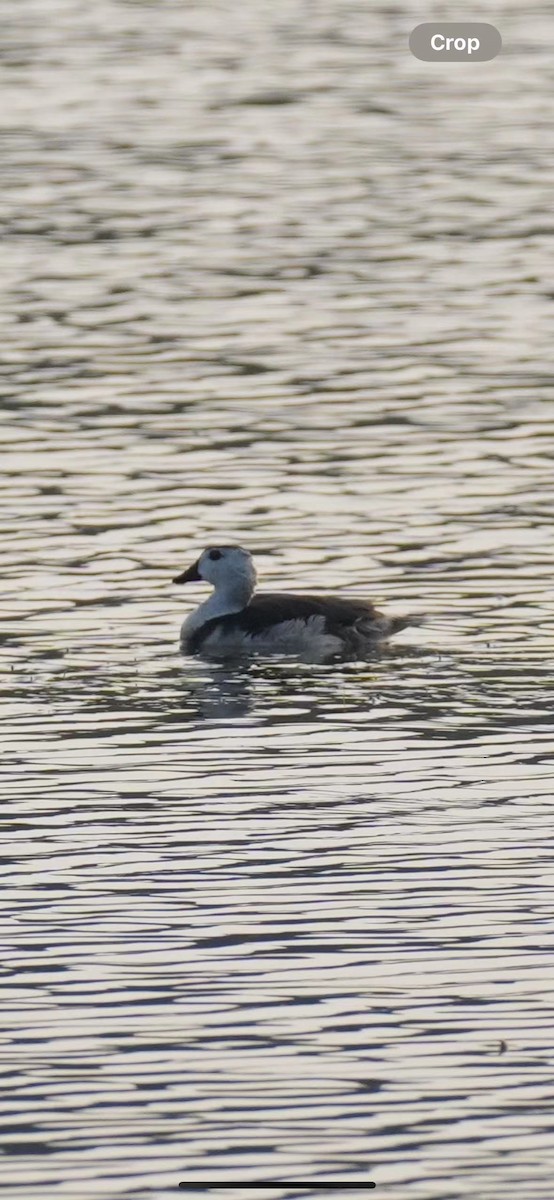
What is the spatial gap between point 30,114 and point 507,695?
23346 millimetres

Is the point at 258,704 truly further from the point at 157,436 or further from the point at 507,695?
the point at 157,436

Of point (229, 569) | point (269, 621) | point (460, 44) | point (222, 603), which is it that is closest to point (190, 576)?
point (229, 569)

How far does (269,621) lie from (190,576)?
0.89 meters

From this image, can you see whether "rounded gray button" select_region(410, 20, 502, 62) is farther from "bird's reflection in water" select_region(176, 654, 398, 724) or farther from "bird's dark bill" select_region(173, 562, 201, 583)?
"bird's reflection in water" select_region(176, 654, 398, 724)

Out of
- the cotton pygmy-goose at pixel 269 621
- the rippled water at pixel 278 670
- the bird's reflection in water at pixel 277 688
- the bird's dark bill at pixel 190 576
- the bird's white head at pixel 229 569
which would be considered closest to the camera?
the rippled water at pixel 278 670

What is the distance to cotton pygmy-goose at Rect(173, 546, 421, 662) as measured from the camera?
14820mm

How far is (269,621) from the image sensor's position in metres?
15.2

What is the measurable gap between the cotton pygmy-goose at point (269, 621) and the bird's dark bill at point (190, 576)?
0.06 m

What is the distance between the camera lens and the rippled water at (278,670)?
826 cm

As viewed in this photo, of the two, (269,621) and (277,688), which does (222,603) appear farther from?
(277,688)

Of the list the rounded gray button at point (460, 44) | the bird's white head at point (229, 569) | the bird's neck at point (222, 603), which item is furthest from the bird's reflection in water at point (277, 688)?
the rounded gray button at point (460, 44)

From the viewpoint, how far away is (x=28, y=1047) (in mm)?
8633

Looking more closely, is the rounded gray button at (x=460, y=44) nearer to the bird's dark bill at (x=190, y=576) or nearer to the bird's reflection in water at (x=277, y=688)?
the bird's dark bill at (x=190, y=576)

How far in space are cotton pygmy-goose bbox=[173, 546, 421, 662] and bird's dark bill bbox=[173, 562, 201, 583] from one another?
0.20 feet
